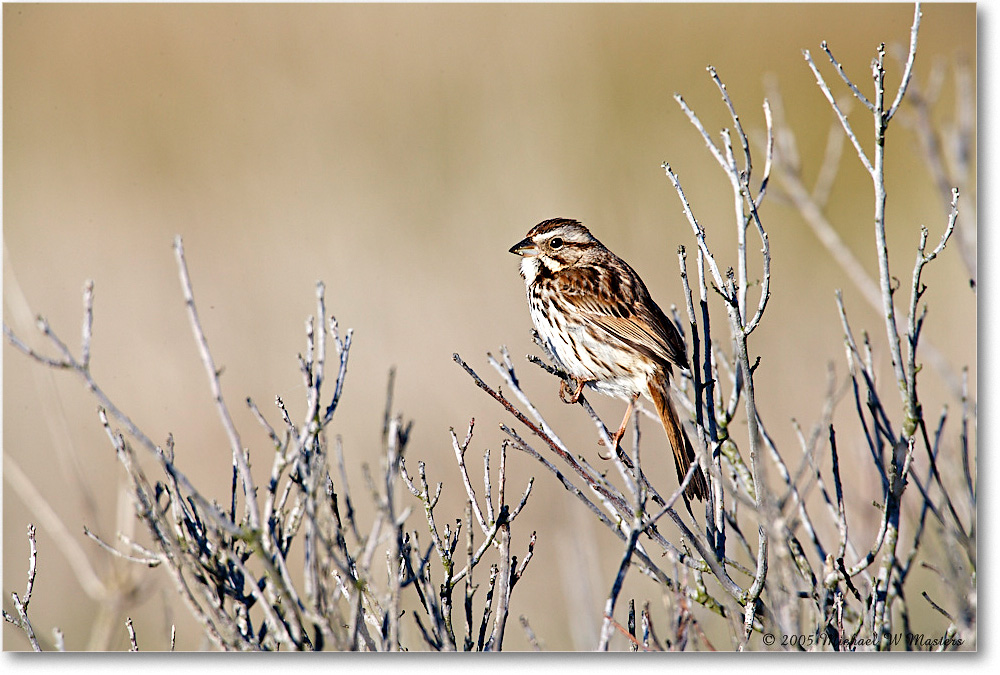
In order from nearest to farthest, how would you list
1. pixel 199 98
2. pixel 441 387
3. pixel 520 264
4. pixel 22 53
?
1. pixel 22 53
2. pixel 520 264
3. pixel 199 98
4. pixel 441 387

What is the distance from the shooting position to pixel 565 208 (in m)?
4.30

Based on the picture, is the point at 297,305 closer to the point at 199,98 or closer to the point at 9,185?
the point at 199,98

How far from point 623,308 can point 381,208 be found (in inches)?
69.0

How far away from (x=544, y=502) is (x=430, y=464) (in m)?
0.73

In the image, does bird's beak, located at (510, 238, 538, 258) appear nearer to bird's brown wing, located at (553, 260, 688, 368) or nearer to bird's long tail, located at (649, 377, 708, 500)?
bird's brown wing, located at (553, 260, 688, 368)

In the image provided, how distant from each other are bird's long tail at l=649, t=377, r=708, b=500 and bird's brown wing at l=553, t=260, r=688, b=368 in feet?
0.32

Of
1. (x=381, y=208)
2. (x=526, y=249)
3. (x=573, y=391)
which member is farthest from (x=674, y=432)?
(x=381, y=208)

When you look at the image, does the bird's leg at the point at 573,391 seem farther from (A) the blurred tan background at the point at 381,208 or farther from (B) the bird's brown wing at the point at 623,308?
(A) the blurred tan background at the point at 381,208

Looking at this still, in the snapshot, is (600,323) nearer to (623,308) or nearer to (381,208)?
(623,308)

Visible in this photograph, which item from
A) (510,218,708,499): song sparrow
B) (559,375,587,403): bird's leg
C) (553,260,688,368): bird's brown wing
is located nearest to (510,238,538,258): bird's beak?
(510,218,708,499): song sparrow

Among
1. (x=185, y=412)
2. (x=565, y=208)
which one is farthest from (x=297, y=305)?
(x=565, y=208)

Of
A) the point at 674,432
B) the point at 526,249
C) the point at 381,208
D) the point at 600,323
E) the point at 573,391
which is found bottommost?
the point at 674,432

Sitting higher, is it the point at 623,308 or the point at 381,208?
the point at 381,208

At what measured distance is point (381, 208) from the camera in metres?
4.66
